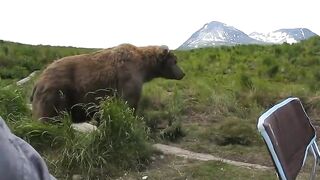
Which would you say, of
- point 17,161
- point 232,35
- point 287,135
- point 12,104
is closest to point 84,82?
point 12,104

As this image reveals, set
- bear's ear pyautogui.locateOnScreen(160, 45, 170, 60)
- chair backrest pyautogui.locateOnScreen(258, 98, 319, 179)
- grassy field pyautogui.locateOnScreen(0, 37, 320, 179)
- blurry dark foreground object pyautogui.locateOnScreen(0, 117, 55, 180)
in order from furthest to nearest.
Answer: bear's ear pyautogui.locateOnScreen(160, 45, 170, 60)
grassy field pyautogui.locateOnScreen(0, 37, 320, 179)
chair backrest pyautogui.locateOnScreen(258, 98, 319, 179)
blurry dark foreground object pyautogui.locateOnScreen(0, 117, 55, 180)

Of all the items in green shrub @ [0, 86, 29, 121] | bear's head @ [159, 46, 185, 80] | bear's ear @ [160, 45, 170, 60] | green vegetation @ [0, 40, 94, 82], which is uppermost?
bear's ear @ [160, 45, 170, 60]

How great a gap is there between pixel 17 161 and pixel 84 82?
6.58 m

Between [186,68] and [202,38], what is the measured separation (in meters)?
129

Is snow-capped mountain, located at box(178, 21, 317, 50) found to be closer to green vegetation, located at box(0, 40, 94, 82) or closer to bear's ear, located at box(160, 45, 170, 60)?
green vegetation, located at box(0, 40, 94, 82)

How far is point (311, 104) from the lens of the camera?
381 inches

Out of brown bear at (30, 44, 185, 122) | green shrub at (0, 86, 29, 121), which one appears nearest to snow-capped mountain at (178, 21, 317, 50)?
brown bear at (30, 44, 185, 122)

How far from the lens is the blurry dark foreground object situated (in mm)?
1025

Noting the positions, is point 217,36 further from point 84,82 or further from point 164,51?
point 84,82

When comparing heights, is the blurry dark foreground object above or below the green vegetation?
above

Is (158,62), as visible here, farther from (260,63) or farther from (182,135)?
(260,63)

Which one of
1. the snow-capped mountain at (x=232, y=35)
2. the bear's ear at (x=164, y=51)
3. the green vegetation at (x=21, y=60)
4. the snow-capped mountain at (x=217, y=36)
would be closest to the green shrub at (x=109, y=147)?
the bear's ear at (x=164, y=51)

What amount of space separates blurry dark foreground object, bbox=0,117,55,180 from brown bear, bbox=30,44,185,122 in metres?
6.17

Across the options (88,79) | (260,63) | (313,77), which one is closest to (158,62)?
(88,79)
